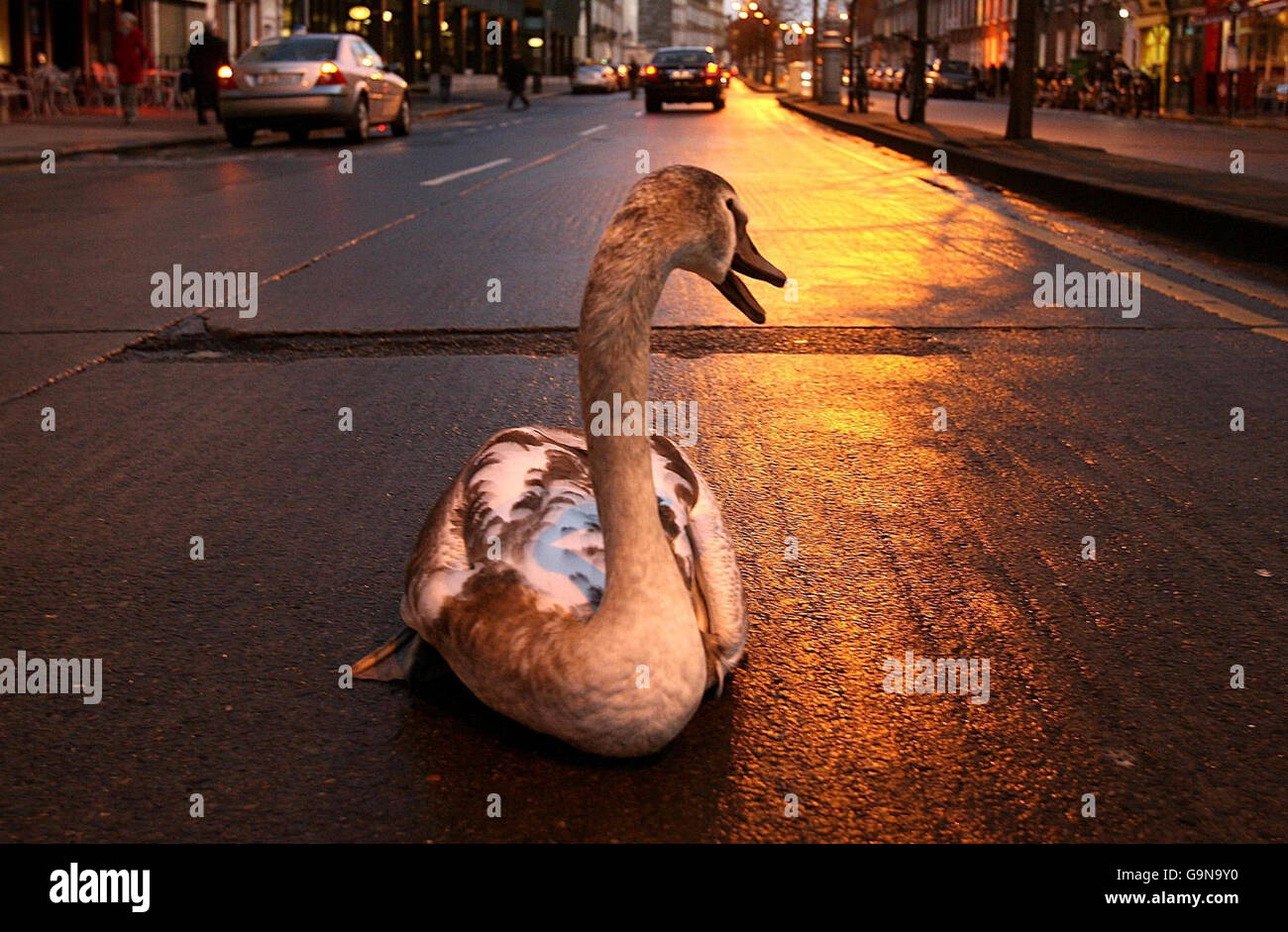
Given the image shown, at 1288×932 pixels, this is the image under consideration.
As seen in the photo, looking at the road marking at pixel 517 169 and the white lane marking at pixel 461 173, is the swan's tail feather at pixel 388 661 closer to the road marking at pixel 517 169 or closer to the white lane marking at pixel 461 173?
the road marking at pixel 517 169

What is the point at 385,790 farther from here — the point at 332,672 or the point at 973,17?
the point at 973,17

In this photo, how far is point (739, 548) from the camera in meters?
3.82

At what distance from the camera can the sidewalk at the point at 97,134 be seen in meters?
Result: 20.0

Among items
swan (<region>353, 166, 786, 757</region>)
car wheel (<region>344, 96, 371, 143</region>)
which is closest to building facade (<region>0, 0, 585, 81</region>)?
car wheel (<region>344, 96, 371, 143</region>)

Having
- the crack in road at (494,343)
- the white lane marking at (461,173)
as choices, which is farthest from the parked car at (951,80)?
the crack in road at (494,343)

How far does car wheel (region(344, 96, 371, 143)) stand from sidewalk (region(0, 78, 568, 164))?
2.20 m

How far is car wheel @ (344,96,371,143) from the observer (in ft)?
75.9

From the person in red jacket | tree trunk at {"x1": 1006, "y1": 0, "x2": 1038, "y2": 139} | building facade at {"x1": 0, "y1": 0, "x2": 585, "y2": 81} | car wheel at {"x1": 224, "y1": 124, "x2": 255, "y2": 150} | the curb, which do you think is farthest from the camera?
building facade at {"x1": 0, "y1": 0, "x2": 585, "y2": 81}

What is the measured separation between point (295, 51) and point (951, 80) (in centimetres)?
3867

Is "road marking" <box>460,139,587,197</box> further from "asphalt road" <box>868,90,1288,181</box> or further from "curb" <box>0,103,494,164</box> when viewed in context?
"asphalt road" <box>868,90,1288,181</box>

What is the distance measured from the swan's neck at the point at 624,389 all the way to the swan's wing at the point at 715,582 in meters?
0.27

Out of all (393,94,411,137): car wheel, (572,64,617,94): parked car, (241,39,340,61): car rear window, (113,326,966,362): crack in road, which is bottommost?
(113,326,966,362): crack in road

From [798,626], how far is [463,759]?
3.12ft

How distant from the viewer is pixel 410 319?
23.6 feet
